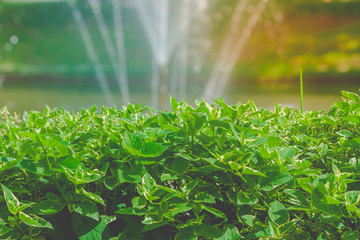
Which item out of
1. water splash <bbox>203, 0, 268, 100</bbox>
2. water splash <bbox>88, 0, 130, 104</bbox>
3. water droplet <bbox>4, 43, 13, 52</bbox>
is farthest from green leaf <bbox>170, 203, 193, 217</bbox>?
water droplet <bbox>4, 43, 13, 52</bbox>

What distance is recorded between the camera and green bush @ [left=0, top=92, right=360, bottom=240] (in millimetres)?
980

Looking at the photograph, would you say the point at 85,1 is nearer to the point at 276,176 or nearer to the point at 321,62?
the point at 321,62

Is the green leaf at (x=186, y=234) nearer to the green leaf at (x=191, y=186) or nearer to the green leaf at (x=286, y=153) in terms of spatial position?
the green leaf at (x=191, y=186)

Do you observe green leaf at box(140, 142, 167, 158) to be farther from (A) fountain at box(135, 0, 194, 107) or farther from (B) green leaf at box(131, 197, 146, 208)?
(A) fountain at box(135, 0, 194, 107)

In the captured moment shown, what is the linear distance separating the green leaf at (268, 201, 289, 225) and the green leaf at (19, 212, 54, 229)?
1.77 ft

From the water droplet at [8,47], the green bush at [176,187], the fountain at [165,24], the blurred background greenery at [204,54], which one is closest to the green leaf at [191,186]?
→ the green bush at [176,187]

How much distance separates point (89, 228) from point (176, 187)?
0.29m

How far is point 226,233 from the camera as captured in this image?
1007 mm

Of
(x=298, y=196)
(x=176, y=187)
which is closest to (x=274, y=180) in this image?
(x=298, y=196)

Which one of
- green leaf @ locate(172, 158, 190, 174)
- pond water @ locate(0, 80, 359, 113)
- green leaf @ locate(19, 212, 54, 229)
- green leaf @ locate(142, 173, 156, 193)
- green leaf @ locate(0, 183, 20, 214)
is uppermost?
pond water @ locate(0, 80, 359, 113)

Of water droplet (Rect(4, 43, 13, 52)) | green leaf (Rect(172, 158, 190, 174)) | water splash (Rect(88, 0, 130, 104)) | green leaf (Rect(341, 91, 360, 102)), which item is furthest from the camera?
water splash (Rect(88, 0, 130, 104))

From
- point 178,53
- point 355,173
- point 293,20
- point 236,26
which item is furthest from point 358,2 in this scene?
point 355,173

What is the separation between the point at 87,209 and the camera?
0.98 meters

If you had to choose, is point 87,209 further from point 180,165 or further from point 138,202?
point 180,165
